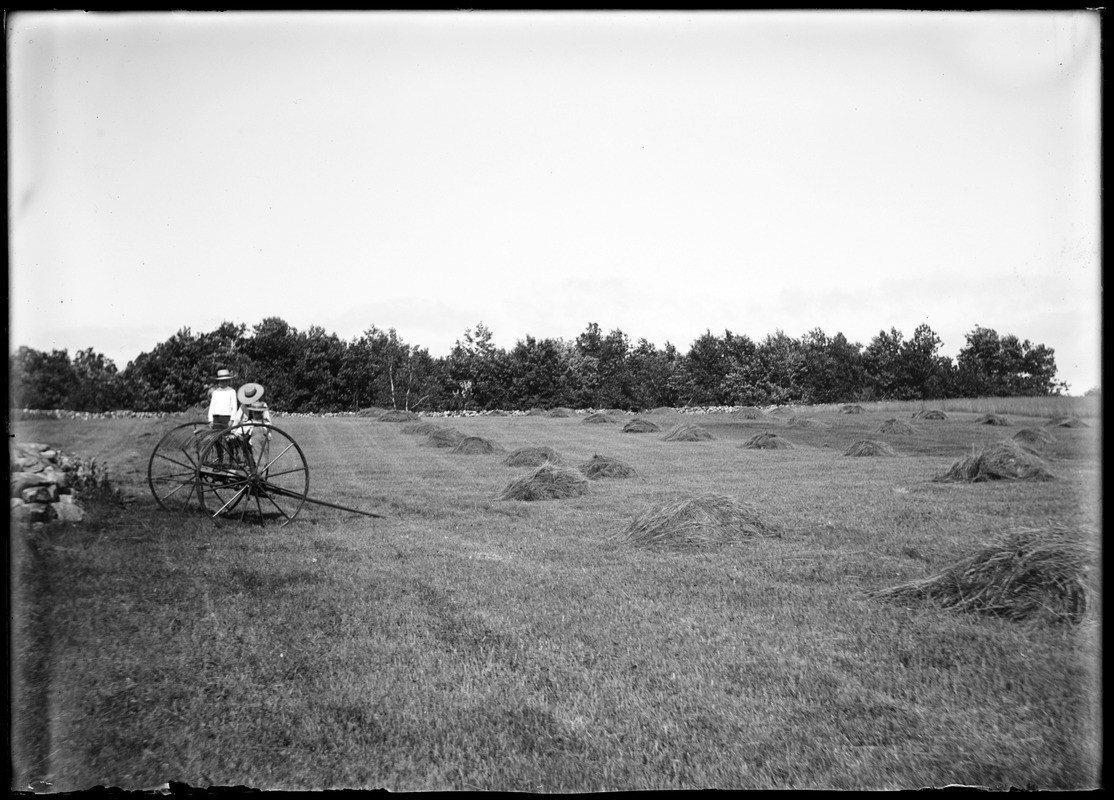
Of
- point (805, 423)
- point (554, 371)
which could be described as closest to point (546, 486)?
point (554, 371)

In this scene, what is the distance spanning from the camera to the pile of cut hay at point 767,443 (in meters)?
11.0

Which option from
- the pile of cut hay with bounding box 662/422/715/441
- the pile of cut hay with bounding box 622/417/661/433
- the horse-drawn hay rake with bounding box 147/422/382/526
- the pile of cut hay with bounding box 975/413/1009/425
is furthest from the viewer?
the pile of cut hay with bounding box 662/422/715/441

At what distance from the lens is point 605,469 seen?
8.98 meters

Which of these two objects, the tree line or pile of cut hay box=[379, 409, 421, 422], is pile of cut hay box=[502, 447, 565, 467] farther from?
pile of cut hay box=[379, 409, 421, 422]

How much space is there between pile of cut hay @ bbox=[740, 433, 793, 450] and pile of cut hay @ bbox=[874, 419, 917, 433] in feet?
4.47

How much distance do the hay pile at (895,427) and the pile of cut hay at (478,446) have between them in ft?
19.2

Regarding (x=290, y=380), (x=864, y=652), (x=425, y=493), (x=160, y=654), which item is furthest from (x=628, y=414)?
(x=160, y=654)

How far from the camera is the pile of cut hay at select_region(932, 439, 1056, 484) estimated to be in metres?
8.13

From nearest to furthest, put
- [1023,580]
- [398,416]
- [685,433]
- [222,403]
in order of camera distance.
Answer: [1023,580]
[222,403]
[398,416]
[685,433]

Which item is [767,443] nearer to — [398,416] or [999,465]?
[999,465]

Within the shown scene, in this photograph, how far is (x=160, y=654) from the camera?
11.4ft

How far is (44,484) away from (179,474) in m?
1.04

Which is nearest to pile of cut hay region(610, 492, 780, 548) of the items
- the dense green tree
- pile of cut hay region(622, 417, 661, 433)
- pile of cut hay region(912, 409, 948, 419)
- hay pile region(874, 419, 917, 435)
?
pile of cut hay region(622, 417, 661, 433)

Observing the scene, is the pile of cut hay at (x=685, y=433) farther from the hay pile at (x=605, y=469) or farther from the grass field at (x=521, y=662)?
the grass field at (x=521, y=662)
